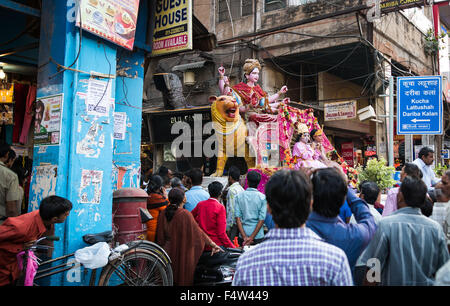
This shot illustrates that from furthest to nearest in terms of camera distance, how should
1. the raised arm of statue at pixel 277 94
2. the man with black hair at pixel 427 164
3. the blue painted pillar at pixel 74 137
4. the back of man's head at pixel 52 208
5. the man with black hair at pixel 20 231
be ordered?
the raised arm of statue at pixel 277 94 < the man with black hair at pixel 427 164 < the blue painted pillar at pixel 74 137 < the back of man's head at pixel 52 208 < the man with black hair at pixel 20 231

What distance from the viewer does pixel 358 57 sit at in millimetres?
14555

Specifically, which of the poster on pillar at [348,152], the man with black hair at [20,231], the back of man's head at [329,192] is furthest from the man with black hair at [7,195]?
the poster on pillar at [348,152]

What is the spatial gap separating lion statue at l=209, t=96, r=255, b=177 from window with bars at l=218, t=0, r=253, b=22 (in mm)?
8498

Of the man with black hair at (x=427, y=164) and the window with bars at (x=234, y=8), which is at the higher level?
the window with bars at (x=234, y=8)

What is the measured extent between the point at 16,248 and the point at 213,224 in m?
2.29

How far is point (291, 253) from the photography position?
1.83 metres

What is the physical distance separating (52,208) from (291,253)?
2515 mm

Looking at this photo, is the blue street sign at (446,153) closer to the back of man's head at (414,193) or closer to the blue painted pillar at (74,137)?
the back of man's head at (414,193)

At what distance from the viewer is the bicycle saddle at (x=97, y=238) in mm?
4143

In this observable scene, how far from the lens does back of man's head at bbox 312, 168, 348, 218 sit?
93.4 inches

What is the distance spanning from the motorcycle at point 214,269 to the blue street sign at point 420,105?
664 centimetres

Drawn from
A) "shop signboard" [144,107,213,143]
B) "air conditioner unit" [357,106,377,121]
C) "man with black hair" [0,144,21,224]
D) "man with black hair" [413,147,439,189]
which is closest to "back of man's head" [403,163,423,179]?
"man with black hair" [413,147,439,189]

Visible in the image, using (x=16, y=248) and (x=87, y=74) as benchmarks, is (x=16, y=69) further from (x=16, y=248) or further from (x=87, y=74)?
(x=16, y=248)
